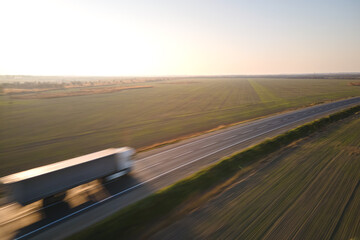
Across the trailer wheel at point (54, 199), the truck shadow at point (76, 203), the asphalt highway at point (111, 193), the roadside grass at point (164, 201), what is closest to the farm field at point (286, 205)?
the roadside grass at point (164, 201)

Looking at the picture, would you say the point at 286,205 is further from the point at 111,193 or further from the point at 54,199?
the point at 54,199

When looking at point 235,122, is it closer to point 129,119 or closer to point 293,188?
point 129,119

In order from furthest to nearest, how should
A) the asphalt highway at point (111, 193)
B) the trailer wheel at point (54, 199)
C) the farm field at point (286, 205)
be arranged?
1. the trailer wheel at point (54, 199)
2. the asphalt highway at point (111, 193)
3. the farm field at point (286, 205)

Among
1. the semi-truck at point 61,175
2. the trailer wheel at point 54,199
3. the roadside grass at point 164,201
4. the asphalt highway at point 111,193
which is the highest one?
the semi-truck at point 61,175

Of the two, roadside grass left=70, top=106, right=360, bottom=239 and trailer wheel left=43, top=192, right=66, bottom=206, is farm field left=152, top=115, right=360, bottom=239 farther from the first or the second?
trailer wheel left=43, top=192, right=66, bottom=206

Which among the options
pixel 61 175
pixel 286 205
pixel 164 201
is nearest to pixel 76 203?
pixel 61 175

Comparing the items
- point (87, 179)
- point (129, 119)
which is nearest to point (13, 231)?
point (87, 179)

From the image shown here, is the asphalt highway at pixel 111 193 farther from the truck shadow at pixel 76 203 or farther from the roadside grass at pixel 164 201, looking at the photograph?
the roadside grass at pixel 164 201
